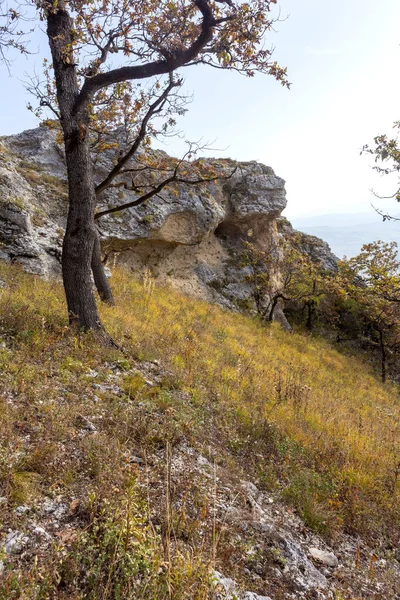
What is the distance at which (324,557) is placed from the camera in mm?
3463

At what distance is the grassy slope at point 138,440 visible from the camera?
244 cm

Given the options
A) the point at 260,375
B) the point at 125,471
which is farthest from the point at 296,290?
the point at 125,471

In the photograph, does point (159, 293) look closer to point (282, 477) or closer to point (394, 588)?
point (282, 477)

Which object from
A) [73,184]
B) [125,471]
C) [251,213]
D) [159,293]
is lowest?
[125,471]

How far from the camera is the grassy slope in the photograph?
2.44 meters

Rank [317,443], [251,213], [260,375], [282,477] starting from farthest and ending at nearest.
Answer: [251,213], [260,375], [317,443], [282,477]

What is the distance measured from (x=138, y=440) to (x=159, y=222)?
44.8ft

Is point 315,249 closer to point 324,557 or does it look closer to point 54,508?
point 324,557

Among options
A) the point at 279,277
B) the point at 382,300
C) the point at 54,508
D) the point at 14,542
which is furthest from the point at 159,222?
the point at 14,542

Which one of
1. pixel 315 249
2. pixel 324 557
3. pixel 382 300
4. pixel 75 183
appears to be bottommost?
pixel 324 557

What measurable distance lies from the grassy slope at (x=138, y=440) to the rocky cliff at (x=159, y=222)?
105 inches

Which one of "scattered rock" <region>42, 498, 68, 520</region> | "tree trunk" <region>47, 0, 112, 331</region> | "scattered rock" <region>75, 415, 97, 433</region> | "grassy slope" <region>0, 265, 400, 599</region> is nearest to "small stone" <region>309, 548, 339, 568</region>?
"grassy slope" <region>0, 265, 400, 599</region>

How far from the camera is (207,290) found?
19.2 m

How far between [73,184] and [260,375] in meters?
5.98
